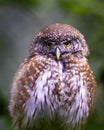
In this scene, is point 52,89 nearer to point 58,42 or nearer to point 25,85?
point 25,85

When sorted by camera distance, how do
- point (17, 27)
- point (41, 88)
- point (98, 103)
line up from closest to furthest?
point (41, 88) → point (98, 103) → point (17, 27)

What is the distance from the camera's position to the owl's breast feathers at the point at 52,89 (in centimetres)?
660

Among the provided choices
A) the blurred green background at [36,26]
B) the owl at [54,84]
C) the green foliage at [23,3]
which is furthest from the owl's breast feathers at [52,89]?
the green foliage at [23,3]

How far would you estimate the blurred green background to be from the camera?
23.9 ft

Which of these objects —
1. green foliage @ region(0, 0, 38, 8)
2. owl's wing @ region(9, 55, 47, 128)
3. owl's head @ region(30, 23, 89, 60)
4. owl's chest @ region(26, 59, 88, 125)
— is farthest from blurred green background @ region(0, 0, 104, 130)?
owl's head @ region(30, 23, 89, 60)

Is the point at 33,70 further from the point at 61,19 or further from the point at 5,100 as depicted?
the point at 61,19

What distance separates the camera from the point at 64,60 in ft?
22.1

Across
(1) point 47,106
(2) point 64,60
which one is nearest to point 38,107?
(1) point 47,106

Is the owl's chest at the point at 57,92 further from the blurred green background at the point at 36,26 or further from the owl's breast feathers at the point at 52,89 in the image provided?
the blurred green background at the point at 36,26

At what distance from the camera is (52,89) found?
21.6 feet

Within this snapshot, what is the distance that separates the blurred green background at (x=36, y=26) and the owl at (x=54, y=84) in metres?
0.19

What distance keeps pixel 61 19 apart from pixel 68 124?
1786mm

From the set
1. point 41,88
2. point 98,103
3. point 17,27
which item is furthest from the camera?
point 17,27

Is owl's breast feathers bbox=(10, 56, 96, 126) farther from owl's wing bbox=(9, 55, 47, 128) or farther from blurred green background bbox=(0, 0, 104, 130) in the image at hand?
blurred green background bbox=(0, 0, 104, 130)
